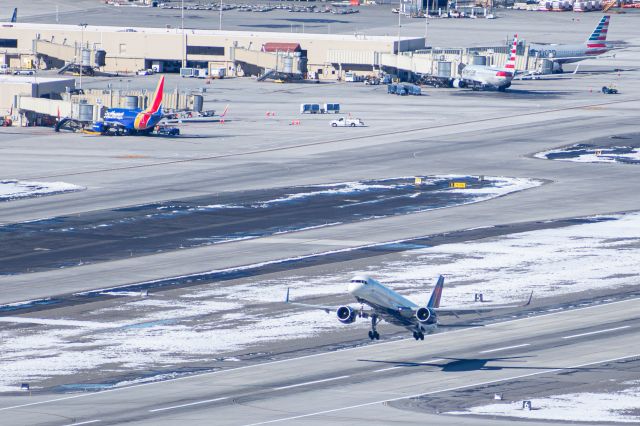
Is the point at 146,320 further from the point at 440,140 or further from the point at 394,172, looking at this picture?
the point at 440,140

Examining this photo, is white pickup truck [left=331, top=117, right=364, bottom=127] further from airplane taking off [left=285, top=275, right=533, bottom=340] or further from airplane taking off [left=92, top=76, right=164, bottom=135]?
airplane taking off [left=285, top=275, right=533, bottom=340]

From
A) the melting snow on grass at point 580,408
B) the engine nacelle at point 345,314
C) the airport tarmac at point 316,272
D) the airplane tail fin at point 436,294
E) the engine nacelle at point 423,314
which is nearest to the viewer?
the melting snow on grass at point 580,408

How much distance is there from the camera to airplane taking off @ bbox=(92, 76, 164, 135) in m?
172

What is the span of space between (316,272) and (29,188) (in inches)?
1760

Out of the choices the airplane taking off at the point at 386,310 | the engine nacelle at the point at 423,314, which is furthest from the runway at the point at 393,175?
the engine nacelle at the point at 423,314

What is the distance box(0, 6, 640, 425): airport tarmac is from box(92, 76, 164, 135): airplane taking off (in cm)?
265

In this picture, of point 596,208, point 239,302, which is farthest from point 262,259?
point 596,208

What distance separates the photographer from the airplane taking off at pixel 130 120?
172000 millimetres

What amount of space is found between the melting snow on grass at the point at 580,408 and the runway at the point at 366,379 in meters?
2.71

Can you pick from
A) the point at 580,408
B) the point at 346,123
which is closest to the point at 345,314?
the point at 580,408

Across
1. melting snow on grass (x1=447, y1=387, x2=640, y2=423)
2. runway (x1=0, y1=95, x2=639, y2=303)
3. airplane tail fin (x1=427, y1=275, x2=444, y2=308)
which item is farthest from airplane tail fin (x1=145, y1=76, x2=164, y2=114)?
melting snow on grass (x1=447, y1=387, x2=640, y2=423)

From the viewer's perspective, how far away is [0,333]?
87.2 metres

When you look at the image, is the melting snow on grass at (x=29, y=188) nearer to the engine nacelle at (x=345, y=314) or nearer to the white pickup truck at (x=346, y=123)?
the white pickup truck at (x=346, y=123)

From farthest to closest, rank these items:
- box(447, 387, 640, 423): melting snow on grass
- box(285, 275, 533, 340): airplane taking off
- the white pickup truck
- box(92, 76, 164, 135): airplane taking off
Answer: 1. the white pickup truck
2. box(92, 76, 164, 135): airplane taking off
3. box(285, 275, 533, 340): airplane taking off
4. box(447, 387, 640, 423): melting snow on grass
